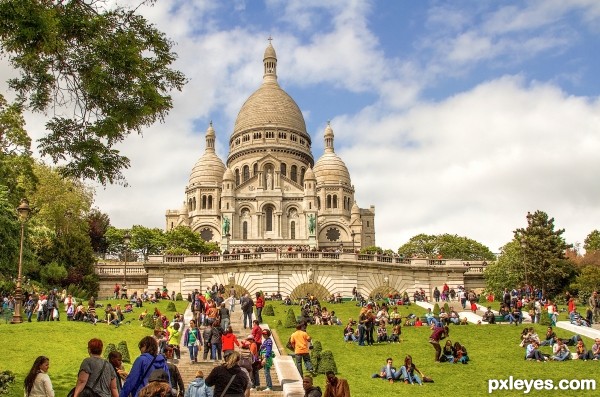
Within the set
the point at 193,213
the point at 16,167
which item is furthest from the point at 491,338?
the point at 193,213

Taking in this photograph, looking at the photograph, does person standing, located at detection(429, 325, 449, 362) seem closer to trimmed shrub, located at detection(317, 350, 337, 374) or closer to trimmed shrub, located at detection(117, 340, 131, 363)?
trimmed shrub, located at detection(317, 350, 337, 374)

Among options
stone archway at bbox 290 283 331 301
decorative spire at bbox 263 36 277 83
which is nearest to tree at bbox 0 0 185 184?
stone archway at bbox 290 283 331 301

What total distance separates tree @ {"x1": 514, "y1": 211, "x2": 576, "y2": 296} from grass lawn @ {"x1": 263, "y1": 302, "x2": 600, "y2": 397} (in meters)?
17.7

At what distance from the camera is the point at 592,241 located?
→ 268 ft

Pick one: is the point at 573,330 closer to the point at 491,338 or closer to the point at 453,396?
the point at 491,338

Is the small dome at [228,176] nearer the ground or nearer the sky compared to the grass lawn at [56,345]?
nearer the sky

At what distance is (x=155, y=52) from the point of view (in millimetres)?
15711

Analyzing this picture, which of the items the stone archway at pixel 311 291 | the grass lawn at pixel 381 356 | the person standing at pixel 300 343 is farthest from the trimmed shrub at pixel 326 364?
the stone archway at pixel 311 291

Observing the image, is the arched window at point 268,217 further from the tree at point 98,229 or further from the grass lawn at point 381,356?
the grass lawn at point 381,356

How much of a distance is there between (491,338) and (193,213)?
76.3 metres

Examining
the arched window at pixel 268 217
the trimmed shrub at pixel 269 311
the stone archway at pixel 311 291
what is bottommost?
the trimmed shrub at pixel 269 311

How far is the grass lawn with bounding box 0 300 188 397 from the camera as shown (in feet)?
56.2

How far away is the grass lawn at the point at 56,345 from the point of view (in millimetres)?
17141

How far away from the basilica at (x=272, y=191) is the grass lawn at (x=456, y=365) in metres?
57.7
